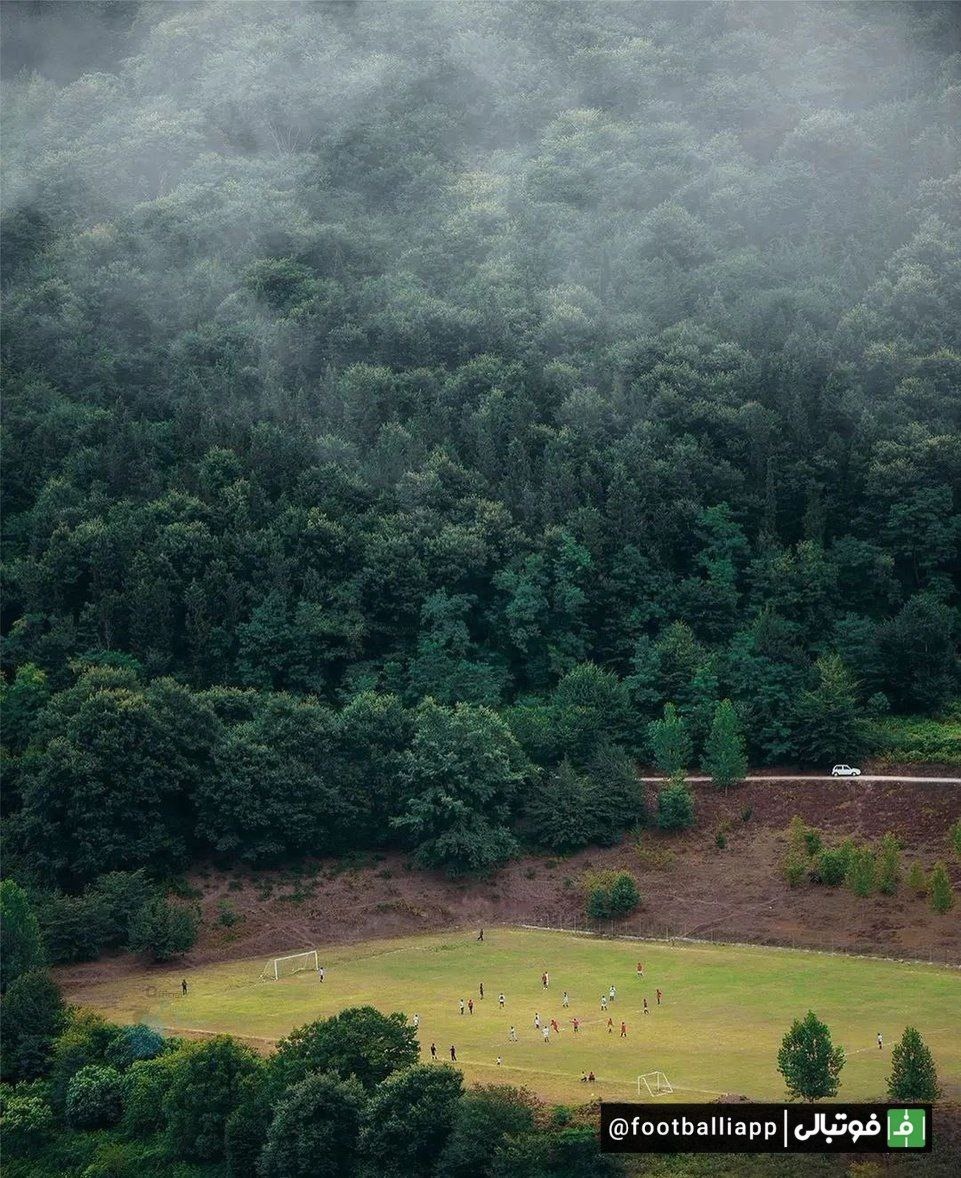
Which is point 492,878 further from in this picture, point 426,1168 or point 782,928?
point 426,1168

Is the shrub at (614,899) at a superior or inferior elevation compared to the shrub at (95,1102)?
superior

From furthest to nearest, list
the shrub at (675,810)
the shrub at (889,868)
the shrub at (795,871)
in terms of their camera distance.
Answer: the shrub at (675,810) → the shrub at (795,871) → the shrub at (889,868)

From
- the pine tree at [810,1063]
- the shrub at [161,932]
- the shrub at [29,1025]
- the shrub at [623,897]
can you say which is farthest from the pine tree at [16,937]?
the pine tree at [810,1063]

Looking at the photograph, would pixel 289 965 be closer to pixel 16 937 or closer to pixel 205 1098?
pixel 16 937

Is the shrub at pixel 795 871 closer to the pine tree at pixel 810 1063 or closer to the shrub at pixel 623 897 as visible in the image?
the shrub at pixel 623 897

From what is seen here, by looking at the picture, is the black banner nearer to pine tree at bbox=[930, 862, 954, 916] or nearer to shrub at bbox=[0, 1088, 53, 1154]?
shrub at bbox=[0, 1088, 53, 1154]

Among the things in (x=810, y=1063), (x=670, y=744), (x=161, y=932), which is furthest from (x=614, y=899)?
(x=810, y=1063)

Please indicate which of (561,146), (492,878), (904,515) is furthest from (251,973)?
(561,146)

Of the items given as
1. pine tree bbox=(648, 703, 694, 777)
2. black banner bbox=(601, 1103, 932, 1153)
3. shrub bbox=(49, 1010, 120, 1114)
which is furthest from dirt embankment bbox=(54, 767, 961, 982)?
black banner bbox=(601, 1103, 932, 1153)
